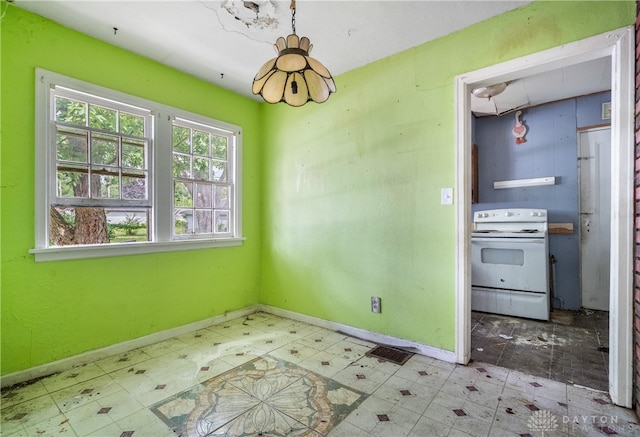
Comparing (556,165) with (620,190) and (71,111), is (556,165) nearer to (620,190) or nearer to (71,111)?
(620,190)

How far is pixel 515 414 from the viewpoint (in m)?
1.75

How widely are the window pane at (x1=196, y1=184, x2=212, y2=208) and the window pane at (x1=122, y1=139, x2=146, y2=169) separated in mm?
613

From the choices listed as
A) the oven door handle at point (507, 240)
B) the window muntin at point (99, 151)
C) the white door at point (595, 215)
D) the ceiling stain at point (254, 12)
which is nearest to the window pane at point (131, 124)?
the window muntin at point (99, 151)

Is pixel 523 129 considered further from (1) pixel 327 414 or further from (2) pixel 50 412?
(2) pixel 50 412

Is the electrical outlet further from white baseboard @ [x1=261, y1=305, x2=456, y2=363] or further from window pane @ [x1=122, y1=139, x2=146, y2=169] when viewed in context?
window pane @ [x1=122, y1=139, x2=146, y2=169]

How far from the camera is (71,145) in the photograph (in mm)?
2428

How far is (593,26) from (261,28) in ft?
7.53

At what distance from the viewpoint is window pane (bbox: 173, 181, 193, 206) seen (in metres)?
3.10

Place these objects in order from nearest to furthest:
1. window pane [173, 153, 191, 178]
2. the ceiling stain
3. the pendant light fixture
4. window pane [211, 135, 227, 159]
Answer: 1. the pendant light fixture
2. the ceiling stain
3. window pane [173, 153, 191, 178]
4. window pane [211, 135, 227, 159]

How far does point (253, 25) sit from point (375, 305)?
2.66 m

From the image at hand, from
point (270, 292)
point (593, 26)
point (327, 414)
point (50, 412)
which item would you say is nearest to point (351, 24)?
point (593, 26)

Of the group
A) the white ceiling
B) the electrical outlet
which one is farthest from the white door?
the electrical outlet

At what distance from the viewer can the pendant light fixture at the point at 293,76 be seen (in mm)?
1561

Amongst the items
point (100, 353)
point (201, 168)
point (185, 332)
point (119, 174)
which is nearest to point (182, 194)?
point (201, 168)
